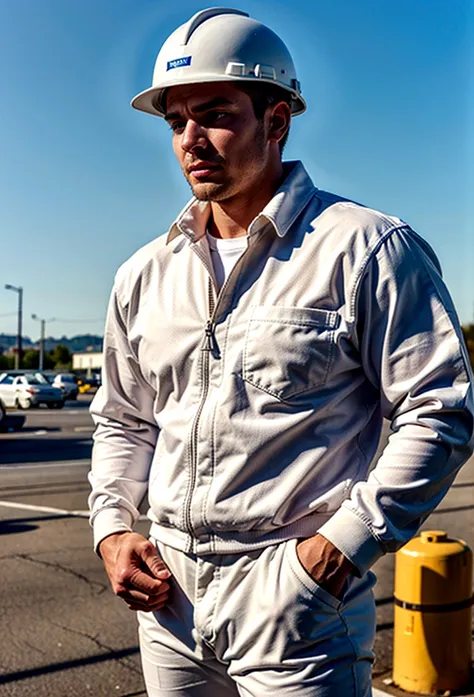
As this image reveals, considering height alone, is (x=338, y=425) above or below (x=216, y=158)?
below

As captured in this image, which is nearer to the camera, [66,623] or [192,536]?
[192,536]

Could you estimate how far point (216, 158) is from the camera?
6.79 feet

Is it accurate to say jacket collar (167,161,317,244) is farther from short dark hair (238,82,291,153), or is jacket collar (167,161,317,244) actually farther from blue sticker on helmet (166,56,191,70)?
blue sticker on helmet (166,56,191,70)

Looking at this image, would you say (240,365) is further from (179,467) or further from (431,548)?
(431,548)

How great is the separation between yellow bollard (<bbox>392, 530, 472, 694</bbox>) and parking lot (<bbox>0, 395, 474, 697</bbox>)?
436mm

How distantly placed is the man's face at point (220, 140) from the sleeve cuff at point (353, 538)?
2.58 feet

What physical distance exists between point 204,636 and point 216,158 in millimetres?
1065

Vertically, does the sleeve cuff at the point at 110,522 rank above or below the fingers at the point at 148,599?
above

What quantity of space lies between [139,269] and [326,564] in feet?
2.91

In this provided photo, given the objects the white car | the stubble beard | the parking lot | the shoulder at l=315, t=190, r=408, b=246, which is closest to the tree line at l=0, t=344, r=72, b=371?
the white car

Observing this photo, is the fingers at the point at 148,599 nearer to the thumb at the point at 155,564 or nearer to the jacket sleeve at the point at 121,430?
the thumb at the point at 155,564

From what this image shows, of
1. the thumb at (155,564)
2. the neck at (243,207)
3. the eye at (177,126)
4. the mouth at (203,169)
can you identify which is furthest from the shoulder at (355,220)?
the thumb at (155,564)

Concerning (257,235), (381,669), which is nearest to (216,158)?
(257,235)

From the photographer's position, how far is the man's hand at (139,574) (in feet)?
6.80
